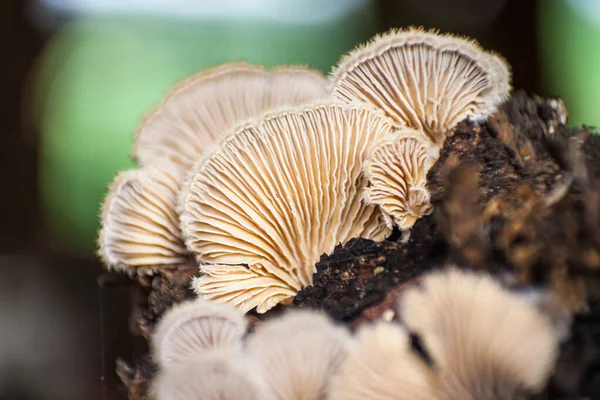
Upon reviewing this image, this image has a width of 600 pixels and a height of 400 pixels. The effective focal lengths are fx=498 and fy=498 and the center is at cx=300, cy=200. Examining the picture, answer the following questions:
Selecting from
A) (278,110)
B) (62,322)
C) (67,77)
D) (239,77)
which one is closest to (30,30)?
(67,77)

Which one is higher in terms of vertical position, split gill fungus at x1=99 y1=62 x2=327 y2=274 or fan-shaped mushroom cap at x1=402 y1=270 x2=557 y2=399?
split gill fungus at x1=99 y1=62 x2=327 y2=274

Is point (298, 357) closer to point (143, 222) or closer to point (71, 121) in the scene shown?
point (143, 222)

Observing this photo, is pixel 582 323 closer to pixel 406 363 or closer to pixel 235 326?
pixel 406 363

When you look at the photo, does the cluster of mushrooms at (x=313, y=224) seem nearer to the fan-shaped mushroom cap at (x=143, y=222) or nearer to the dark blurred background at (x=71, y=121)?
the fan-shaped mushroom cap at (x=143, y=222)

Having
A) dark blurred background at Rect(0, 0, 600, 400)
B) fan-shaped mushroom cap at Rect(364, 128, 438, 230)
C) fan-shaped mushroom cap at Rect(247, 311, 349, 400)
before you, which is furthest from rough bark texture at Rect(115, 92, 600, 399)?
dark blurred background at Rect(0, 0, 600, 400)

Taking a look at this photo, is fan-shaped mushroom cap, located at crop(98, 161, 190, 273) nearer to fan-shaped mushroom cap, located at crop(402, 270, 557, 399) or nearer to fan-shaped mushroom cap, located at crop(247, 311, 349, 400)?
fan-shaped mushroom cap, located at crop(247, 311, 349, 400)

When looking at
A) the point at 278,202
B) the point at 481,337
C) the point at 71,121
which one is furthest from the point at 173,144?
the point at 71,121
